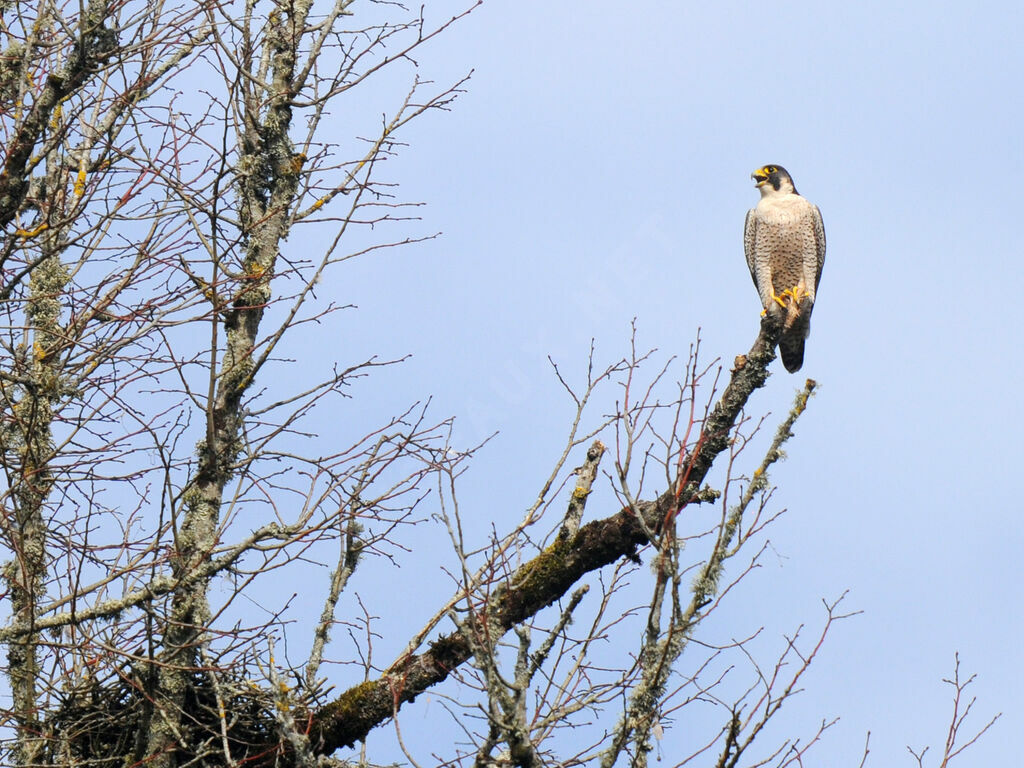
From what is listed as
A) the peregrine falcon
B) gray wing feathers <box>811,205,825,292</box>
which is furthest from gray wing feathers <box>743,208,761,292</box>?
gray wing feathers <box>811,205,825,292</box>

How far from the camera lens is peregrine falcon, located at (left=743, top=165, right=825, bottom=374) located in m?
10.1

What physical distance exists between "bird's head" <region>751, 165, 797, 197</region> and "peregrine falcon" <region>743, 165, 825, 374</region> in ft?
1.01

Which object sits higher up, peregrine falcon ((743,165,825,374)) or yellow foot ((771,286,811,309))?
peregrine falcon ((743,165,825,374))

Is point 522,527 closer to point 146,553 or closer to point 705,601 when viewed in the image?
point 705,601

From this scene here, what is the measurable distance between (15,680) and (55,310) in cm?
254

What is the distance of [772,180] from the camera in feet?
36.3

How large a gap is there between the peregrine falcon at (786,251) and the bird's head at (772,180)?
31 cm

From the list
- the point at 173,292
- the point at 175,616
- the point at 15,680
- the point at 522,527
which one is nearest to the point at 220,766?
the point at 175,616

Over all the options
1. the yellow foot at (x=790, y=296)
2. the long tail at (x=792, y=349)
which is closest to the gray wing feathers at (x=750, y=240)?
the yellow foot at (x=790, y=296)

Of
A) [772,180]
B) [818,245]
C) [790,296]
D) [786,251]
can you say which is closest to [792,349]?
[790,296]

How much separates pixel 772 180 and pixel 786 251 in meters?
1.15

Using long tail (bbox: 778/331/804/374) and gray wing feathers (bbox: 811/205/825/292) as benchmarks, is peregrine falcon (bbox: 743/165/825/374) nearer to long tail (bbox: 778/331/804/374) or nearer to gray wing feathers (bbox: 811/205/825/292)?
gray wing feathers (bbox: 811/205/825/292)

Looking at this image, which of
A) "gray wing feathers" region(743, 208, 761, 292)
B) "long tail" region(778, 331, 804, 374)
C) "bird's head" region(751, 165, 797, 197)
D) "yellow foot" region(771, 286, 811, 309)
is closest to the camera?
"long tail" region(778, 331, 804, 374)

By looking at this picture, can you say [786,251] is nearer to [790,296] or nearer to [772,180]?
[790,296]
